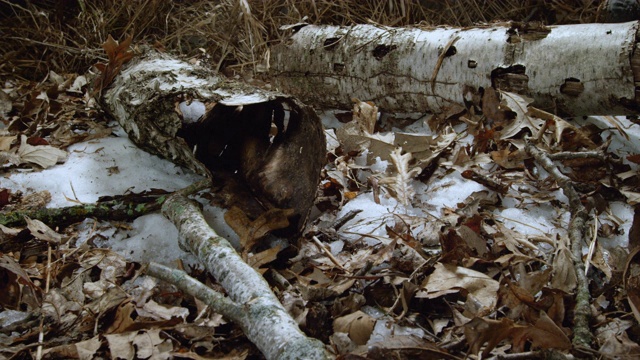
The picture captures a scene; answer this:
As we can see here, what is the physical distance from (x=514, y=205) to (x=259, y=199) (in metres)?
1.11

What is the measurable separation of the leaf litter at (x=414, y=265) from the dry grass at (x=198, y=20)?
1688 mm

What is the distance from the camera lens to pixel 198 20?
443cm

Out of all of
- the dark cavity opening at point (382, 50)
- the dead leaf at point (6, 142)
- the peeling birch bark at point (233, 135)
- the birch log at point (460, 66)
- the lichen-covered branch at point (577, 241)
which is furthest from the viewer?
the dark cavity opening at point (382, 50)

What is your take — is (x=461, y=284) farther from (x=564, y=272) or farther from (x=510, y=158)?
(x=510, y=158)

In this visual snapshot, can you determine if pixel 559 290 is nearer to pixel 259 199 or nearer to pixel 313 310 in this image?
pixel 313 310

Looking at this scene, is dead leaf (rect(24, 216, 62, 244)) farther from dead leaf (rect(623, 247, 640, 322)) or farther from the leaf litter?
dead leaf (rect(623, 247, 640, 322))

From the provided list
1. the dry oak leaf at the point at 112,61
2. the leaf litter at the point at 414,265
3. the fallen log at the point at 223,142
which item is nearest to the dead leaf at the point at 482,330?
the leaf litter at the point at 414,265

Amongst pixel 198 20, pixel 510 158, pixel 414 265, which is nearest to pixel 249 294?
pixel 414 265

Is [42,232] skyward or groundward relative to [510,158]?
groundward

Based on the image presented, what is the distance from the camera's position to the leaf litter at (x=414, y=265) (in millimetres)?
1498

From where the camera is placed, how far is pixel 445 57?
2.94 metres

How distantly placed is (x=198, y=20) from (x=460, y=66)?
2.57 m

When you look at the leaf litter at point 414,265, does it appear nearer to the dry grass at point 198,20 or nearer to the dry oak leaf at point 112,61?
the dry oak leaf at point 112,61

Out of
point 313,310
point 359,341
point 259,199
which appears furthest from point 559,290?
point 259,199
